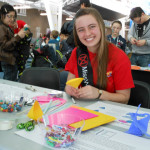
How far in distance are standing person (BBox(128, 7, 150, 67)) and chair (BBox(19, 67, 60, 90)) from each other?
1.55 metres

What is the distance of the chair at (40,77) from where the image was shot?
1.68 m

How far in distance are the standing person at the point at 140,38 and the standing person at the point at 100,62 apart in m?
1.50

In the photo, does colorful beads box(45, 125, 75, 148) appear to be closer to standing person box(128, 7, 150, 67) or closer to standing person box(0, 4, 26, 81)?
standing person box(0, 4, 26, 81)

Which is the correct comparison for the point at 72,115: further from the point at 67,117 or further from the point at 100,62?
the point at 100,62

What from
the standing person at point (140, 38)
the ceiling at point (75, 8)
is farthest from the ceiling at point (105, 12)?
the standing person at point (140, 38)

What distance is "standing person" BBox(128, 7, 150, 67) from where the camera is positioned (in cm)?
270

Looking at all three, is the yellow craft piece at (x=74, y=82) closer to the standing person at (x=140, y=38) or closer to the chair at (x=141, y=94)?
the chair at (x=141, y=94)

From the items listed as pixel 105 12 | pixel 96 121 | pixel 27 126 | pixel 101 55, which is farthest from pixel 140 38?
pixel 105 12

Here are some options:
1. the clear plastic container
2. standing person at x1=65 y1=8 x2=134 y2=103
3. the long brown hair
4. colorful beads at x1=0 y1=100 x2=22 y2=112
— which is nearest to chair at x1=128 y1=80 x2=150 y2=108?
standing person at x1=65 y1=8 x2=134 y2=103

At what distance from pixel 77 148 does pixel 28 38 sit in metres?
2.14

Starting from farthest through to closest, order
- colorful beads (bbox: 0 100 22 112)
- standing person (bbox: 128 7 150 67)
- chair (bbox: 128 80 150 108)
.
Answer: standing person (bbox: 128 7 150 67) < chair (bbox: 128 80 150 108) < colorful beads (bbox: 0 100 22 112)

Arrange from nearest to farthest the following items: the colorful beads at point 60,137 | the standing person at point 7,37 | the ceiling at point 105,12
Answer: the colorful beads at point 60,137
the standing person at point 7,37
the ceiling at point 105,12

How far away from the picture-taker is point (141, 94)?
123cm

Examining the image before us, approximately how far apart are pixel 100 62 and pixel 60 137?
0.80 metres
